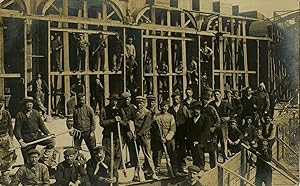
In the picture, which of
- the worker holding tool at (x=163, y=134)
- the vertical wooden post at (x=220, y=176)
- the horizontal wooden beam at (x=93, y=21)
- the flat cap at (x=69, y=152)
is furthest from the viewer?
the vertical wooden post at (x=220, y=176)

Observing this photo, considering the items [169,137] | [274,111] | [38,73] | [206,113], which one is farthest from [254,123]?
[38,73]

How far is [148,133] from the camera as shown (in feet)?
8.29

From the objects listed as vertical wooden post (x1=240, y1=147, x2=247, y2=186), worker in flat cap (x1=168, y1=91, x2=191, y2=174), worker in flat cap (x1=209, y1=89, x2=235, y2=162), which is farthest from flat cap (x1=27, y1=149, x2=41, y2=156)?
vertical wooden post (x1=240, y1=147, x2=247, y2=186)

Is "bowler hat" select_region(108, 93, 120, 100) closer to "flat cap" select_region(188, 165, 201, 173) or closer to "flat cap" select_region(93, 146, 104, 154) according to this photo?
"flat cap" select_region(93, 146, 104, 154)

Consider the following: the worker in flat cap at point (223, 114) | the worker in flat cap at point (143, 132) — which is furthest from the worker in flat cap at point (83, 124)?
the worker in flat cap at point (223, 114)

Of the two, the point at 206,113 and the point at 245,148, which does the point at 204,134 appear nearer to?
the point at 206,113

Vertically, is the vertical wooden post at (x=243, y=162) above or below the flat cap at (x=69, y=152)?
below

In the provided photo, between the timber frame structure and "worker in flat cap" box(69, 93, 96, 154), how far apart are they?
44 millimetres

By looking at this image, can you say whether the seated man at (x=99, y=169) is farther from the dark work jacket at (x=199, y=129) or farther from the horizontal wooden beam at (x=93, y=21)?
the horizontal wooden beam at (x=93, y=21)

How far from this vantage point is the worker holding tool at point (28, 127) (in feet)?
7.27

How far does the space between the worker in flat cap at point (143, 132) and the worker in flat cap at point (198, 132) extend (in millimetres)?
221

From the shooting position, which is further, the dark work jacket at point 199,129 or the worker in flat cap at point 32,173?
the dark work jacket at point 199,129

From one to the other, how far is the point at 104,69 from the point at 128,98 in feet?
0.61

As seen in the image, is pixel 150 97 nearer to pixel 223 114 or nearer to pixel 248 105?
pixel 223 114
